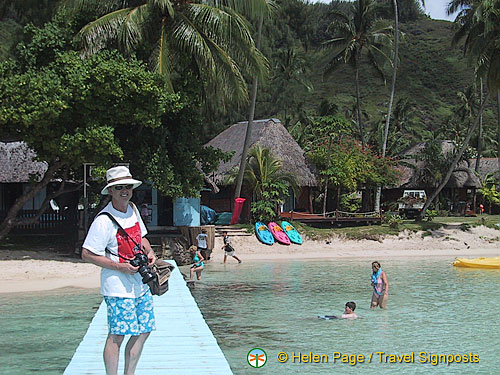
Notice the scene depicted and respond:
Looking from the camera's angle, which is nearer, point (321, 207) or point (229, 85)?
point (229, 85)

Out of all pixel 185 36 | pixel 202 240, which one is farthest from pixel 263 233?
pixel 185 36

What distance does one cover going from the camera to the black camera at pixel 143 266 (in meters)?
5.54

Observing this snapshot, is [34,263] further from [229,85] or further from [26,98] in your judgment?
[229,85]

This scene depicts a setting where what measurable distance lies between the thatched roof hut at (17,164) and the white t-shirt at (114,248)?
64.1 feet

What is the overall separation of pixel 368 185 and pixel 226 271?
1496 cm

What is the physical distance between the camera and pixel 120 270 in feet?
18.2

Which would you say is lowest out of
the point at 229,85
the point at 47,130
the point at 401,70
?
the point at 47,130

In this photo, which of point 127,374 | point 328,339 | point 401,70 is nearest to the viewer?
point 127,374

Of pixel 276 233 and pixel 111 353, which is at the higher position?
pixel 111 353

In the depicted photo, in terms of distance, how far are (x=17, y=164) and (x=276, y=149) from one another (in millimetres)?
11389

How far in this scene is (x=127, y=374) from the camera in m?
5.83

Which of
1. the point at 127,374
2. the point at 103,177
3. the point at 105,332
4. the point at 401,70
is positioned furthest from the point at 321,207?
the point at 401,70

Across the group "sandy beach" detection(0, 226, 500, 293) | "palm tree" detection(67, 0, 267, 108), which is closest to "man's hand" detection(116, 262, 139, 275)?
"sandy beach" detection(0, 226, 500, 293)

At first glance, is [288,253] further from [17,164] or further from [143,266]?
[143,266]
